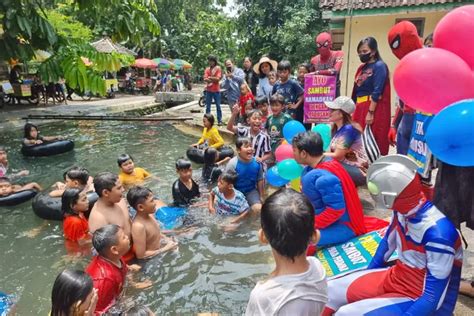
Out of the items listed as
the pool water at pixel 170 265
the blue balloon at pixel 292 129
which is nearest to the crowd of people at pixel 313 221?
the pool water at pixel 170 265

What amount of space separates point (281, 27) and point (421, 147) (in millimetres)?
17721

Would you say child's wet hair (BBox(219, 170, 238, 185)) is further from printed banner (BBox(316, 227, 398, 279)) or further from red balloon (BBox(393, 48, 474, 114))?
red balloon (BBox(393, 48, 474, 114))

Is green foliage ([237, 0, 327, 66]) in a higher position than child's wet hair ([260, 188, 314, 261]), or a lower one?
higher

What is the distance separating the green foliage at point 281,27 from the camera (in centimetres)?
1938

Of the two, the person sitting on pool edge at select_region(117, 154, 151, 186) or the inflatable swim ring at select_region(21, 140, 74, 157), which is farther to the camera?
the inflatable swim ring at select_region(21, 140, 74, 157)

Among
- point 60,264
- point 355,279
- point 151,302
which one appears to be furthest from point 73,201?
point 355,279

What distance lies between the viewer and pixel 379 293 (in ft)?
8.52

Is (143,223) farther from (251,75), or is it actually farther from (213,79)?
Result: (213,79)

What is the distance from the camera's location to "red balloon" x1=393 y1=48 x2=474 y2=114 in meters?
2.59

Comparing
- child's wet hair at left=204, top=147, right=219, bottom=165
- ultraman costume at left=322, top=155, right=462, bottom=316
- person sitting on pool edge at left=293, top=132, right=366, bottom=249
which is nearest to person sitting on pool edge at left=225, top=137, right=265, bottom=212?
child's wet hair at left=204, top=147, right=219, bottom=165

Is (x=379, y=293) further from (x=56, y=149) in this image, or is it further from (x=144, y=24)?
(x=56, y=149)

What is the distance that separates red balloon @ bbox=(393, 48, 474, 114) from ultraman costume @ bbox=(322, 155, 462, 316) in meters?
0.61

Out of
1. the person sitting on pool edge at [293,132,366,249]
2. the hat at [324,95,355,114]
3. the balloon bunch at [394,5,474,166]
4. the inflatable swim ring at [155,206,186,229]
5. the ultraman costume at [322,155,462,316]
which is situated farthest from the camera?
the inflatable swim ring at [155,206,186,229]

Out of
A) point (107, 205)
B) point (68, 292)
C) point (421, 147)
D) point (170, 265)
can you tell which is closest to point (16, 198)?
point (107, 205)
